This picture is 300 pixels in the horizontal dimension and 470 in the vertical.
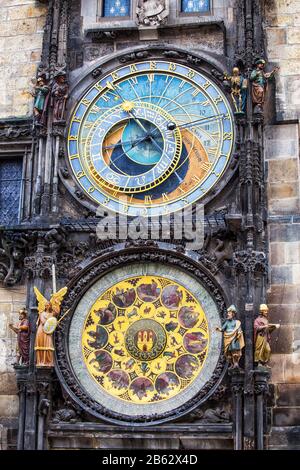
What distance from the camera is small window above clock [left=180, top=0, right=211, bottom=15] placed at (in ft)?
54.2

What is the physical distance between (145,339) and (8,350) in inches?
79.1

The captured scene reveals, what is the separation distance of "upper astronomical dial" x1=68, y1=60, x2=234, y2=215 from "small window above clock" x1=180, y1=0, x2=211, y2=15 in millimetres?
986

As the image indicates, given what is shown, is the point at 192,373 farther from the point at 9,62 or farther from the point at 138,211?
the point at 9,62

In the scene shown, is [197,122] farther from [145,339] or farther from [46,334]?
[46,334]

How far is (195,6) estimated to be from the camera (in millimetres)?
16594

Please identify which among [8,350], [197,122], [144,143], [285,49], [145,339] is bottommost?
[8,350]

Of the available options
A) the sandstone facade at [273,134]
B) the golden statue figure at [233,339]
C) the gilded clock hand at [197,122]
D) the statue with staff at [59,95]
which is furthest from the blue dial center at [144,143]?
A: the golden statue figure at [233,339]

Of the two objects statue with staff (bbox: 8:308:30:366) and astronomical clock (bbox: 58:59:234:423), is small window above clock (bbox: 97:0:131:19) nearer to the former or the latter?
astronomical clock (bbox: 58:59:234:423)


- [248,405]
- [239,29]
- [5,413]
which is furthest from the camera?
[239,29]

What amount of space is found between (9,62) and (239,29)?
12.0 feet

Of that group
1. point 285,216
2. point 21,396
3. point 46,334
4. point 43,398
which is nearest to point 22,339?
point 46,334

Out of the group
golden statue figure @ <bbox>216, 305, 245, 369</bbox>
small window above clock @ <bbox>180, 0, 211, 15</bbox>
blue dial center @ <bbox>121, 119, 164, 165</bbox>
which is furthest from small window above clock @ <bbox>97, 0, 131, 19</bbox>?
golden statue figure @ <bbox>216, 305, 245, 369</bbox>

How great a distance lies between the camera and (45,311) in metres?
14.8

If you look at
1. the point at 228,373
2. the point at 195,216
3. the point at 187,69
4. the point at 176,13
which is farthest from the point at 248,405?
the point at 176,13
